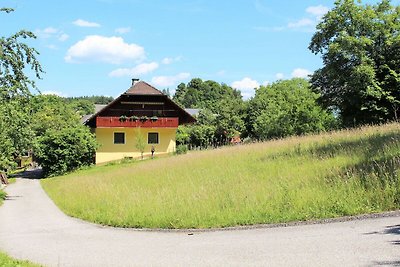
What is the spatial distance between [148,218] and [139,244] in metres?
2.64

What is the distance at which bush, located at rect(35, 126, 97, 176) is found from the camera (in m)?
45.9

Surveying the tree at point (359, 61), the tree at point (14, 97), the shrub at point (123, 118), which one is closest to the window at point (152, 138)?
the shrub at point (123, 118)

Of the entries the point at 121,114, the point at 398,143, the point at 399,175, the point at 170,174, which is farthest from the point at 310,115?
the point at 399,175

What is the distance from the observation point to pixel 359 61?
128 ft

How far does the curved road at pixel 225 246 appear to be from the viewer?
23.6 feet

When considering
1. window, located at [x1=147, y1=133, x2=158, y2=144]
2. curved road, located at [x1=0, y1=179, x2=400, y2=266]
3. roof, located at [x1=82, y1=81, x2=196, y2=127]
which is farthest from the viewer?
window, located at [x1=147, y1=133, x2=158, y2=144]

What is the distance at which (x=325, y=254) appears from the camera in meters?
7.27

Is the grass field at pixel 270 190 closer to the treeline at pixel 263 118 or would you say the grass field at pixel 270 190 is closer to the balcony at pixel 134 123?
the treeline at pixel 263 118

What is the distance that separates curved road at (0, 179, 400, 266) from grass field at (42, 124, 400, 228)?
0.87 m

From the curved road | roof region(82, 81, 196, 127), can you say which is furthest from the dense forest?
the curved road

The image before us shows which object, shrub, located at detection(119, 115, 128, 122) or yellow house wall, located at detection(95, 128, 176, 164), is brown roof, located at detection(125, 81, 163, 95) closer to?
shrub, located at detection(119, 115, 128, 122)

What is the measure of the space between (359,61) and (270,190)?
30043 mm

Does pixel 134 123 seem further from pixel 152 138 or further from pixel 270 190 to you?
pixel 270 190

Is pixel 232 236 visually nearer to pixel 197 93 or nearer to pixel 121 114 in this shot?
pixel 121 114
